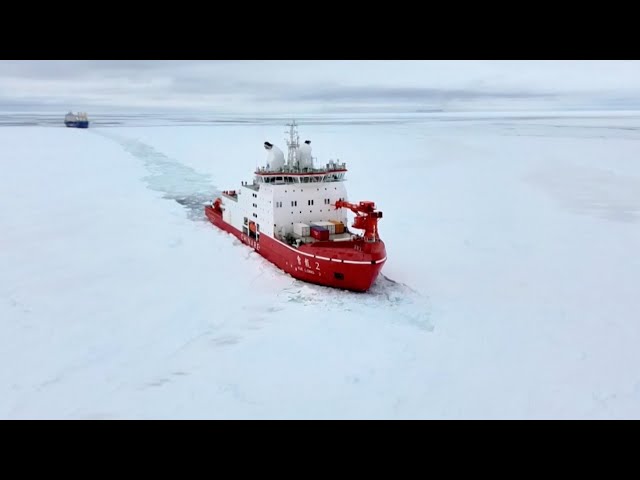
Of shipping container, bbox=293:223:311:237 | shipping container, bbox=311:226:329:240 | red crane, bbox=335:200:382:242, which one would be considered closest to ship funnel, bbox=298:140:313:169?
shipping container, bbox=293:223:311:237

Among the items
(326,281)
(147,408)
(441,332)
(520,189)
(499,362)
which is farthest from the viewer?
(520,189)

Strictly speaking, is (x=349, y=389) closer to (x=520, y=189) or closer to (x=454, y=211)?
(x=454, y=211)

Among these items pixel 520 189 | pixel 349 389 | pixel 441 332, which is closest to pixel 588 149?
pixel 520 189

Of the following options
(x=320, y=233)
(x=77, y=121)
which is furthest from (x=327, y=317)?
(x=77, y=121)

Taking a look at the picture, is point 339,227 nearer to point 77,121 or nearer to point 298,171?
point 298,171

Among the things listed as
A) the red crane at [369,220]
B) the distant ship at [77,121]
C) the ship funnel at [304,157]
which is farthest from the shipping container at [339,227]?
the distant ship at [77,121]

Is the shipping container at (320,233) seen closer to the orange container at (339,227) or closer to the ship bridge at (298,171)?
the orange container at (339,227)

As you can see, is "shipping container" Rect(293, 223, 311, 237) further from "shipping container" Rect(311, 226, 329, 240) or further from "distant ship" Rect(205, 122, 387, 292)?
"shipping container" Rect(311, 226, 329, 240)
